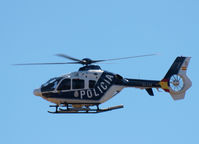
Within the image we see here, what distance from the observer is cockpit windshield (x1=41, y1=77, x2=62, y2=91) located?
886 inches

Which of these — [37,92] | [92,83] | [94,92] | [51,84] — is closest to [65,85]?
[51,84]

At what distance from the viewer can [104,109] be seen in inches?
878

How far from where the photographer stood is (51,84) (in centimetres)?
2267

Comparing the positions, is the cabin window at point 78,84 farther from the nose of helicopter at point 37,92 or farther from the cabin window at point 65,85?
the nose of helicopter at point 37,92

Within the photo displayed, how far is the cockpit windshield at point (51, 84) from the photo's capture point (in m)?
22.5

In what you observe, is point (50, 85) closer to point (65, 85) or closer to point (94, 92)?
point (65, 85)

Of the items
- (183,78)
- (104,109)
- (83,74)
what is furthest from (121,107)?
(183,78)

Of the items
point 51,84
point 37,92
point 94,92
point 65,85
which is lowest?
point 94,92

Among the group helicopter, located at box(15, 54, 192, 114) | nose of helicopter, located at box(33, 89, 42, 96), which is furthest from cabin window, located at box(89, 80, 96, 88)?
nose of helicopter, located at box(33, 89, 42, 96)

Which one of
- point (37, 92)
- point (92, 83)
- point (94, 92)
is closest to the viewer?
point (94, 92)

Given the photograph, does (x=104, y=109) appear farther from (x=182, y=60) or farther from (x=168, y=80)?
(x=182, y=60)

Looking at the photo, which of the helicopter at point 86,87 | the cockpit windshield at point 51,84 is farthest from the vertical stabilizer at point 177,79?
the cockpit windshield at point 51,84

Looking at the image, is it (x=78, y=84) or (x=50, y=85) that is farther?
(x=50, y=85)

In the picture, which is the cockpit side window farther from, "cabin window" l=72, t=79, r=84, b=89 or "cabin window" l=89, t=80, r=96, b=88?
"cabin window" l=89, t=80, r=96, b=88
